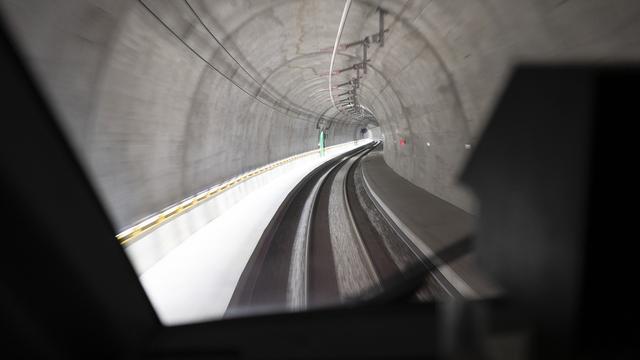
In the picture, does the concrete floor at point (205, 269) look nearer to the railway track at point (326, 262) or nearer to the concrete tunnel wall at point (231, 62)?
the railway track at point (326, 262)

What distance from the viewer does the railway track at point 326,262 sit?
162 inches

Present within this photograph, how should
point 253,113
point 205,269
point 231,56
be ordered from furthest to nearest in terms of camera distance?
point 253,113
point 231,56
point 205,269

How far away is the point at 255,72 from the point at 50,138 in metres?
7.98

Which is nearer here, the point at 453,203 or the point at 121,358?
the point at 121,358

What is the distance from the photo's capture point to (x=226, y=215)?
8.29 m

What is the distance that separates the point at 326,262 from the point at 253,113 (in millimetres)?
7643

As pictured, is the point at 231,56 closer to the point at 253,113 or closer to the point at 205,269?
the point at 253,113

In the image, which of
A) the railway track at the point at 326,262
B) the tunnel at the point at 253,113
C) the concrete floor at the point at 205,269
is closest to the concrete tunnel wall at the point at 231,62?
the tunnel at the point at 253,113

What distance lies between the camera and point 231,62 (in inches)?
282

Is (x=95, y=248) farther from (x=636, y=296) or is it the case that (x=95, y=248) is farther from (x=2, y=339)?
(x=636, y=296)

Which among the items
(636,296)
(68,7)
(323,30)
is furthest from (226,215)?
(636,296)

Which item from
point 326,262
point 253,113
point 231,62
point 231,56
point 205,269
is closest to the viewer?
point 205,269

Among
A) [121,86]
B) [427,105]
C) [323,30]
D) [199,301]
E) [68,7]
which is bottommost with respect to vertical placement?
[199,301]

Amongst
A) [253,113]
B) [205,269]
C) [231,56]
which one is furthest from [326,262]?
[253,113]
